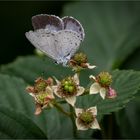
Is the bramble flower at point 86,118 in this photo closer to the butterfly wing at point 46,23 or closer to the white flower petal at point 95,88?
the white flower petal at point 95,88

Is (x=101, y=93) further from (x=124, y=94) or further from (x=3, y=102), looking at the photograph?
(x=3, y=102)

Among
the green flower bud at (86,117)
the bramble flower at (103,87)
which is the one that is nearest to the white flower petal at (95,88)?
the bramble flower at (103,87)

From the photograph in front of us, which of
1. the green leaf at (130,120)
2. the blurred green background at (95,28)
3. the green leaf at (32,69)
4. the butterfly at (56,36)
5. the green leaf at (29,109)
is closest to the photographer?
the butterfly at (56,36)

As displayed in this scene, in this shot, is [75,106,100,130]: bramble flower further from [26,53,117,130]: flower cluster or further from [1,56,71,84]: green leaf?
[1,56,71,84]: green leaf

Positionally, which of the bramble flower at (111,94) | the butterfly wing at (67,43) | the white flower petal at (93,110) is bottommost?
the white flower petal at (93,110)

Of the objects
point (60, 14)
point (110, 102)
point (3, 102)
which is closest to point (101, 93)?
point (110, 102)

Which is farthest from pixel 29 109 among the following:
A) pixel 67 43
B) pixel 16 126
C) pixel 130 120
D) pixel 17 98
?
pixel 130 120

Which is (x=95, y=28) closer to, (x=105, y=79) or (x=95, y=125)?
(x=105, y=79)
